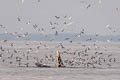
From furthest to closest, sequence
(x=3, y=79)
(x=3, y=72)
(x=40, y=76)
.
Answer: (x=3, y=72) → (x=40, y=76) → (x=3, y=79)

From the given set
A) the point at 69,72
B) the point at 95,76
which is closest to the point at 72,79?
the point at 95,76

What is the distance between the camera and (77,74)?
5741 centimetres

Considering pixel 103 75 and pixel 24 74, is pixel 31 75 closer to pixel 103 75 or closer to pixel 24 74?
pixel 24 74

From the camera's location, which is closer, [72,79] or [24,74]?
[72,79]

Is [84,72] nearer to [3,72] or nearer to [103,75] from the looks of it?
[103,75]

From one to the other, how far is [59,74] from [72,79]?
5273 mm

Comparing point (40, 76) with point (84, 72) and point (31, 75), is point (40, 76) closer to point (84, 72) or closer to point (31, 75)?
point (31, 75)

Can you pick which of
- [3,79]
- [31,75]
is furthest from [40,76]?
[3,79]

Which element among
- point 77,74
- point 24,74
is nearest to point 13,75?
point 24,74

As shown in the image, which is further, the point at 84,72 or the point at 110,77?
the point at 84,72

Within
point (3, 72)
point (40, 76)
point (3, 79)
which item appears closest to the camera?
point (3, 79)

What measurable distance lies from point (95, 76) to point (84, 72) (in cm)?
485

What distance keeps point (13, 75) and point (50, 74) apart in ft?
12.5

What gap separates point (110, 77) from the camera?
5447cm
